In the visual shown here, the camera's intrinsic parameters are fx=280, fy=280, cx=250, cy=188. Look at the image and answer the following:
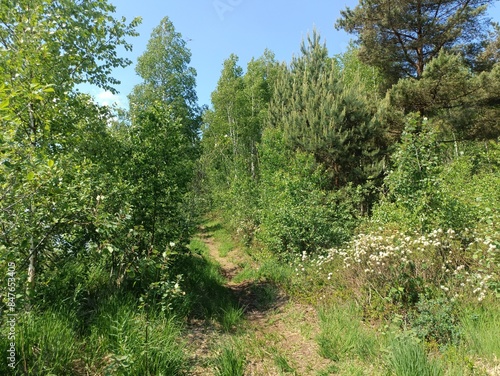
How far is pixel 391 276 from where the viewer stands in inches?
190

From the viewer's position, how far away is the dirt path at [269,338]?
11.7 feet

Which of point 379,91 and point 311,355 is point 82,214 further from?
point 379,91

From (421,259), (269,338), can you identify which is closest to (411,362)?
(269,338)

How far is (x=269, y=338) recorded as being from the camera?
4445 mm

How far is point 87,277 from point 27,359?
1.75 m

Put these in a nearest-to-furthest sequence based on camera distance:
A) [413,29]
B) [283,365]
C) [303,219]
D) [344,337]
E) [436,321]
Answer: [283,365], [436,321], [344,337], [303,219], [413,29]

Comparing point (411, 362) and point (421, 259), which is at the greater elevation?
point (421, 259)

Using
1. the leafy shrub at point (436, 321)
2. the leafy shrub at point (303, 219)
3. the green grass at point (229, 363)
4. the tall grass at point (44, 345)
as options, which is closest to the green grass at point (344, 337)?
the leafy shrub at point (436, 321)

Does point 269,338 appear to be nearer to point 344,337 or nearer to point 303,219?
point 344,337

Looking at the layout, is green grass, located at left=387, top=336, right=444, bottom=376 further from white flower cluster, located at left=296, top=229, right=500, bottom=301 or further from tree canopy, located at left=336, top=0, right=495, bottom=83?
tree canopy, located at left=336, top=0, right=495, bottom=83

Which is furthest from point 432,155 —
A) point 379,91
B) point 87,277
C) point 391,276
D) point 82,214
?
point 379,91

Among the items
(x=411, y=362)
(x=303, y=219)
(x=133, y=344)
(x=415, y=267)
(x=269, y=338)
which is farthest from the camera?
(x=303, y=219)

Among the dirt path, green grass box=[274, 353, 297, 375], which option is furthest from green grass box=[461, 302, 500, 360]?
green grass box=[274, 353, 297, 375]

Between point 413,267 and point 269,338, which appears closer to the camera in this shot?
point 269,338
